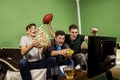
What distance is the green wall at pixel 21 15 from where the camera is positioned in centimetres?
359

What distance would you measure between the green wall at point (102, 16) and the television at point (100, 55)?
95.0 inches

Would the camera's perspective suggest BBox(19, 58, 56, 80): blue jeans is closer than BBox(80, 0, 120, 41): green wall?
Yes

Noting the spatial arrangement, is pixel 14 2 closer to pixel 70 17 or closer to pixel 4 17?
pixel 4 17

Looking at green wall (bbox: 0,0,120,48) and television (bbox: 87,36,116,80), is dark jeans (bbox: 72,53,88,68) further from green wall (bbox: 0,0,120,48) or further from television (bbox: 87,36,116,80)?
green wall (bbox: 0,0,120,48)

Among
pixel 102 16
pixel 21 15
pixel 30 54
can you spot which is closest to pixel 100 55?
pixel 30 54

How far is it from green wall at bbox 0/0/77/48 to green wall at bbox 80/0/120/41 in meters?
0.44

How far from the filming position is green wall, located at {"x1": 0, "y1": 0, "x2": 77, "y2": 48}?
3.59 metres

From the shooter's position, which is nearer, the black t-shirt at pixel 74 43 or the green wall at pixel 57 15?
the black t-shirt at pixel 74 43

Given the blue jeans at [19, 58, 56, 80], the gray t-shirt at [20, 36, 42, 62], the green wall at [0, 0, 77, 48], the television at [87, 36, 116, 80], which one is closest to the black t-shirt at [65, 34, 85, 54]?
the gray t-shirt at [20, 36, 42, 62]

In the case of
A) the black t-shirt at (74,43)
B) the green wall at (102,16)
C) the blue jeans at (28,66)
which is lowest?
the blue jeans at (28,66)

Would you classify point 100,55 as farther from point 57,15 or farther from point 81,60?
point 57,15

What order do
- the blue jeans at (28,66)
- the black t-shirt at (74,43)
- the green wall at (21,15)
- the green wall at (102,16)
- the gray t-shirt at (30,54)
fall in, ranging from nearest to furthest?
1. the blue jeans at (28,66)
2. the gray t-shirt at (30,54)
3. the black t-shirt at (74,43)
4. the green wall at (21,15)
5. the green wall at (102,16)

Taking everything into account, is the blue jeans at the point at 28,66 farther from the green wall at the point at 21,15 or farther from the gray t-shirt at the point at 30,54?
the green wall at the point at 21,15

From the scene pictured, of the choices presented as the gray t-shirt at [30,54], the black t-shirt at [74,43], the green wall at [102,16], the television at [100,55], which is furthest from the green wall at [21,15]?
the television at [100,55]
